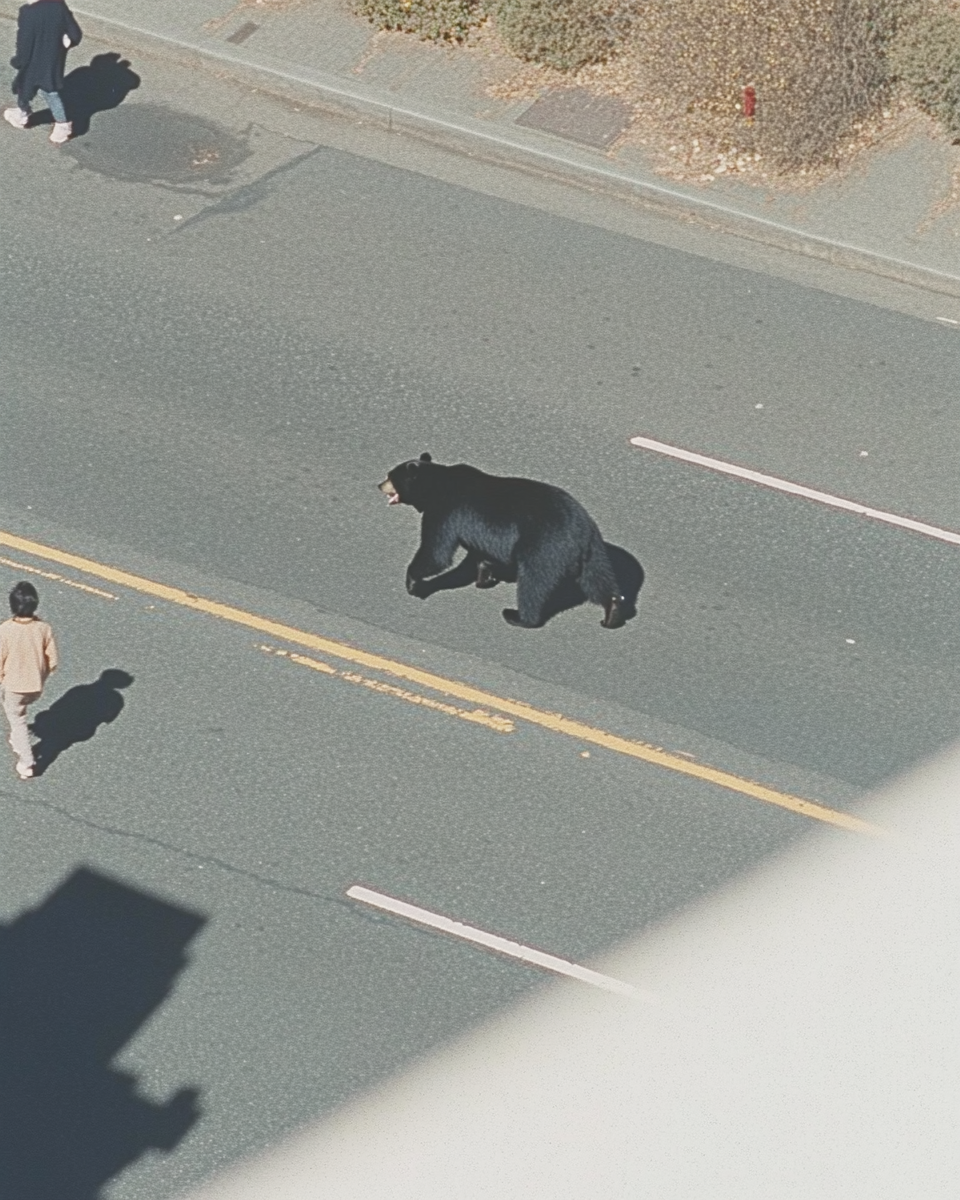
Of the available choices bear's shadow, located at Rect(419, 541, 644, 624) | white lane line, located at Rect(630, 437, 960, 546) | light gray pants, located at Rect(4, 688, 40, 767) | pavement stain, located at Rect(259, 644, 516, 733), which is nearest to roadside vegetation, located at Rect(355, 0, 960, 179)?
white lane line, located at Rect(630, 437, 960, 546)

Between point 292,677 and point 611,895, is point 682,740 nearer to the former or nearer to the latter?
point 611,895

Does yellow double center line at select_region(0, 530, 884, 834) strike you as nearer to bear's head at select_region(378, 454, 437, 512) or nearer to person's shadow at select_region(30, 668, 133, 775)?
person's shadow at select_region(30, 668, 133, 775)

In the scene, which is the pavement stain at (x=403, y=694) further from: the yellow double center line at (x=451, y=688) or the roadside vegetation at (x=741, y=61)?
the roadside vegetation at (x=741, y=61)

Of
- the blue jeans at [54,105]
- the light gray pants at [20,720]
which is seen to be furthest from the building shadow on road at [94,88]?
the light gray pants at [20,720]

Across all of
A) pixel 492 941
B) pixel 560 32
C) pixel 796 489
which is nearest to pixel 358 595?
pixel 492 941

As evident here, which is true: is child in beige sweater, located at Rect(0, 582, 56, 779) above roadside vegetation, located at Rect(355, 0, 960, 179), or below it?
below

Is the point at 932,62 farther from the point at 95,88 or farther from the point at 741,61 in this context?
the point at 95,88
